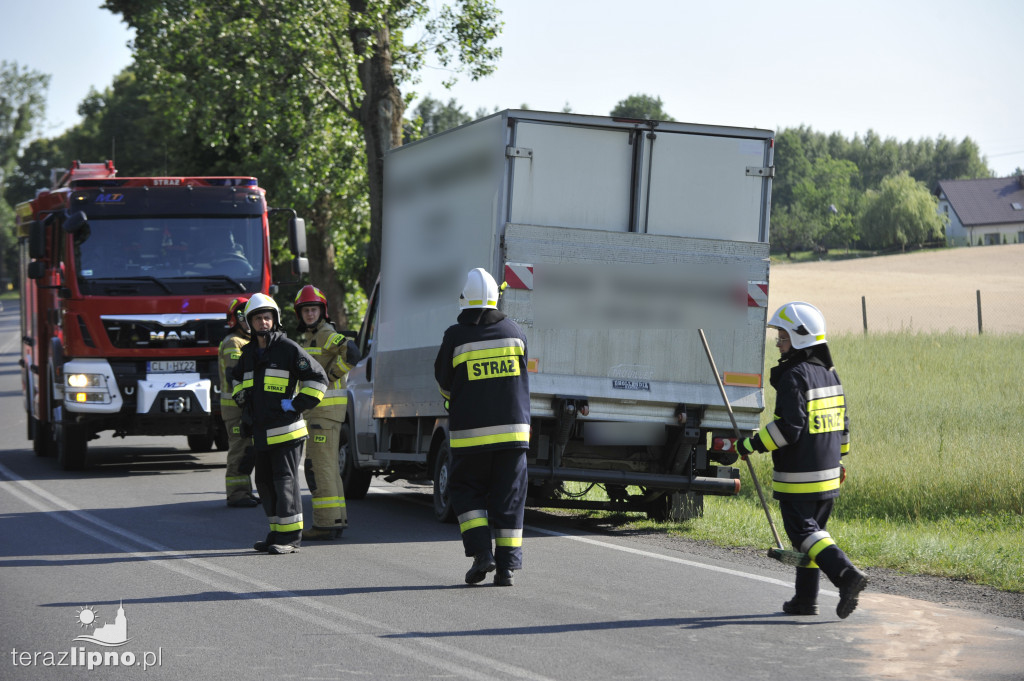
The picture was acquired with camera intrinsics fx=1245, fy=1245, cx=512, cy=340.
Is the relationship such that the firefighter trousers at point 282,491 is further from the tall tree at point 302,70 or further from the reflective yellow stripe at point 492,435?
the tall tree at point 302,70

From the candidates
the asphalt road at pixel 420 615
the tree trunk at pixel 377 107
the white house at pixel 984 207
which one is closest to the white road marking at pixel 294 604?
the asphalt road at pixel 420 615

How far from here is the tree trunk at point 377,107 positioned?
2070 cm

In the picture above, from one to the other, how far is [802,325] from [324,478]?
14.5 ft

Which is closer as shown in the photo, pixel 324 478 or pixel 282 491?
pixel 282 491

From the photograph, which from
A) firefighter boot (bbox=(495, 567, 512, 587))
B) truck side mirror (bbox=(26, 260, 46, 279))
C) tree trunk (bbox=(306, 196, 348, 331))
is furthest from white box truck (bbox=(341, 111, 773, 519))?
tree trunk (bbox=(306, 196, 348, 331))

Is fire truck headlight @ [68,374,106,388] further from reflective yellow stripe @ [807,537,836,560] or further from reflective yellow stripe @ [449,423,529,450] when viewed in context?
reflective yellow stripe @ [807,537,836,560]

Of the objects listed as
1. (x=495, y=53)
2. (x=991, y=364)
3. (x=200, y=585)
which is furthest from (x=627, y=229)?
(x=495, y=53)

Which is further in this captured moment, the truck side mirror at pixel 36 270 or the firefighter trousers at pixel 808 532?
the truck side mirror at pixel 36 270

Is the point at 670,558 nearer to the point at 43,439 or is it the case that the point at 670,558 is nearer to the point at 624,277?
the point at 624,277

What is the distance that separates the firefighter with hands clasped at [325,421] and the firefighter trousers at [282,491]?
2.01 feet

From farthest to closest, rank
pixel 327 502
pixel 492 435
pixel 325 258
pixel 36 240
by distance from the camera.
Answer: pixel 325 258 → pixel 36 240 → pixel 327 502 → pixel 492 435

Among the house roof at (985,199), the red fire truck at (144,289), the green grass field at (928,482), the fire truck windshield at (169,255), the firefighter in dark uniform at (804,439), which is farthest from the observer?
the house roof at (985,199)

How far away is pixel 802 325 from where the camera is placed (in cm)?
707

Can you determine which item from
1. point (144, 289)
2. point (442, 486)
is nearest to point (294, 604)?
point (442, 486)
